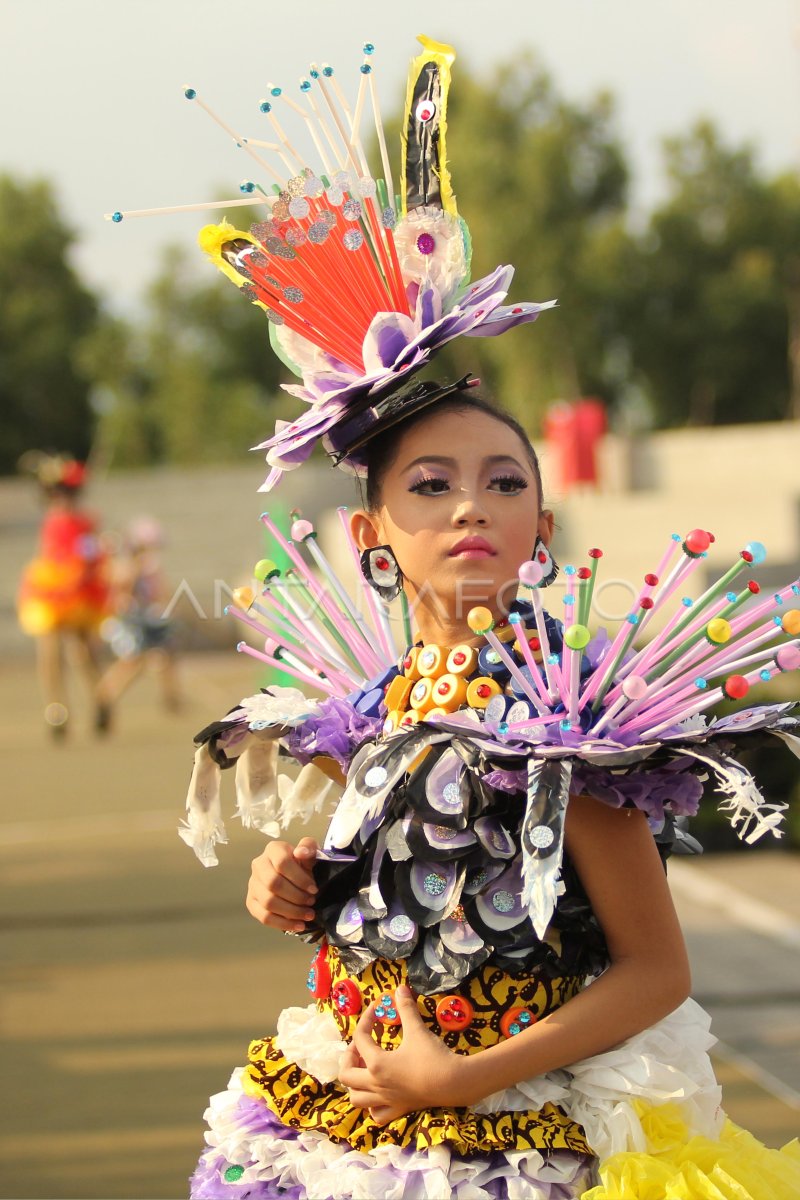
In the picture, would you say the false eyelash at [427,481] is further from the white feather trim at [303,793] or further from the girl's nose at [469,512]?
the white feather trim at [303,793]

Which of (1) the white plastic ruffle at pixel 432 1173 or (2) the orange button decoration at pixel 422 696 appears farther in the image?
(2) the orange button decoration at pixel 422 696

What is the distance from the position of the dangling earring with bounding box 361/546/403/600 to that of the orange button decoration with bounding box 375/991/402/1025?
21.8 inches

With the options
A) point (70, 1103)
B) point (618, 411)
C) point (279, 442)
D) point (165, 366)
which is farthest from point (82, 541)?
point (165, 366)

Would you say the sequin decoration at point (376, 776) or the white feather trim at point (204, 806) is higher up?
the sequin decoration at point (376, 776)

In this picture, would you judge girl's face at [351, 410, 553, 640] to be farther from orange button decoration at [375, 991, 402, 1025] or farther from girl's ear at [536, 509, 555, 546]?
orange button decoration at [375, 991, 402, 1025]

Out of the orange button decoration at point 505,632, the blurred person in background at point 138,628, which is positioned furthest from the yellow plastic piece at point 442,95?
the blurred person in background at point 138,628

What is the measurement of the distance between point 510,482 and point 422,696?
31 cm

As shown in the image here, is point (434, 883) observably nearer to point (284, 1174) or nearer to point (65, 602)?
point (284, 1174)

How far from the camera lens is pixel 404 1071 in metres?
1.87

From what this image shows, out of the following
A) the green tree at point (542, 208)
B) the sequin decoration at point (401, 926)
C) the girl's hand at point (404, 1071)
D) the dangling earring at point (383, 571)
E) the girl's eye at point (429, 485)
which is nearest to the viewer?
Answer: the girl's hand at point (404, 1071)

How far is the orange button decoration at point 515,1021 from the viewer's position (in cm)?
191

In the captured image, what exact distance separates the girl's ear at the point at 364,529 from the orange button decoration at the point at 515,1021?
0.66 meters

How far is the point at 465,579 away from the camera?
6.61ft

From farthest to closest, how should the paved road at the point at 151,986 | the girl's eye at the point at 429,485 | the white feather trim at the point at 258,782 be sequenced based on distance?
the paved road at the point at 151,986, the white feather trim at the point at 258,782, the girl's eye at the point at 429,485
